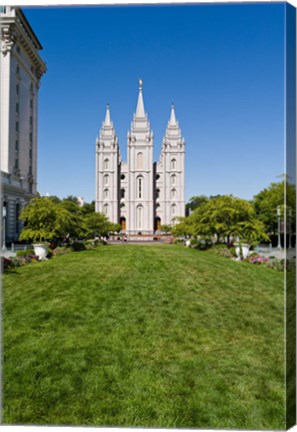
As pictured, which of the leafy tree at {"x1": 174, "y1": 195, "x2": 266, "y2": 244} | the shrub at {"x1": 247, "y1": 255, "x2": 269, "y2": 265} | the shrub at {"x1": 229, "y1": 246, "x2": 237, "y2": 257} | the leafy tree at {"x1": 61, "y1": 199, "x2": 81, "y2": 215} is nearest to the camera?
the shrub at {"x1": 247, "y1": 255, "x2": 269, "y2": 265}

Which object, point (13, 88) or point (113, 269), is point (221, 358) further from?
point (13, 88)

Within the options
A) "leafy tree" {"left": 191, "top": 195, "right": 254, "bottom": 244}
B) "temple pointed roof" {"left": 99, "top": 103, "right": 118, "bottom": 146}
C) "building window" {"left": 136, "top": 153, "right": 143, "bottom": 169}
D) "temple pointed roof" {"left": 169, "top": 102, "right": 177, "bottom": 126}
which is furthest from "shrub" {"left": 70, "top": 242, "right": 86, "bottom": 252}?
"temple pointed roof" {"left": 169, "top": 102, "right": 177, "bottom": 126}

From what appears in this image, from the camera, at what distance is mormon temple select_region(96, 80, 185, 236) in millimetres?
3809

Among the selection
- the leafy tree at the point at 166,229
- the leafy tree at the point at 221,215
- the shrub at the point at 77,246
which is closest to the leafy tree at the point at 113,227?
the shrub at the point at 77,246

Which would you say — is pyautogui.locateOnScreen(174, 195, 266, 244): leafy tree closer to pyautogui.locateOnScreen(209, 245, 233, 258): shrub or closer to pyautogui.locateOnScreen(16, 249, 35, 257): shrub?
pyautogui.locateOnScreen(209, 245, 233, 258): shrub

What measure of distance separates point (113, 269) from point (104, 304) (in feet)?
4.96

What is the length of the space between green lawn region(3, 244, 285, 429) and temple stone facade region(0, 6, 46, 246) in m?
0.86

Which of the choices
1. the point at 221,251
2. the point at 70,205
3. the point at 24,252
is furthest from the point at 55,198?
the point at 221,251

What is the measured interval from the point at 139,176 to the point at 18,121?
2.75 m

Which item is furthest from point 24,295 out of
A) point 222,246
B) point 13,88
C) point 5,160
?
point 222,246

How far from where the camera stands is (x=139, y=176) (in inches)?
230

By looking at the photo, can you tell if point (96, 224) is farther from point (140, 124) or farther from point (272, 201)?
point (272, 201)

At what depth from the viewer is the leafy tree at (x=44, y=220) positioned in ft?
12.0

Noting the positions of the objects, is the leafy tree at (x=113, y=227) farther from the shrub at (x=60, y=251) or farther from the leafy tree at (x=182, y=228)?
the leafy tree at (x=182, y=228)
